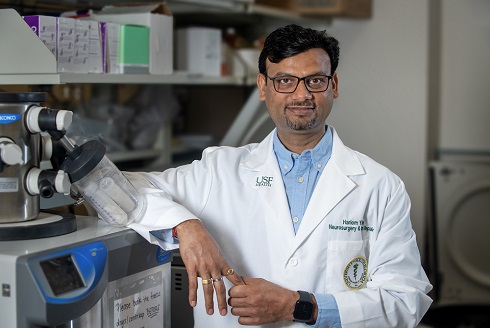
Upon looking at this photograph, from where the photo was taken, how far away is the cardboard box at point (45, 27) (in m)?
1.80

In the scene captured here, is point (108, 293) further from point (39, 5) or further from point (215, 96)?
point (215, 96)

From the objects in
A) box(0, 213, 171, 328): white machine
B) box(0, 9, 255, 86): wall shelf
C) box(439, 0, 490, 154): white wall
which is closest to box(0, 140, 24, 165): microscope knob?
box(0, 213, 171, 328): white machine

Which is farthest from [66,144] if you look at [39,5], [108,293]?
[39,5]

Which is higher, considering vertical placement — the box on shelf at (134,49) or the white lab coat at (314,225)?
the box on shelf at (134,49)

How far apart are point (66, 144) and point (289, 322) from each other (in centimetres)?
63

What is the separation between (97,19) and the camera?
7.14 feet

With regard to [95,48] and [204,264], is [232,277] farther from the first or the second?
[95,48]

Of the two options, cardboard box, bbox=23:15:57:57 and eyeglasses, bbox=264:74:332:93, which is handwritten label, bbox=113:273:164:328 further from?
cardboard box, bbox=23:15:57:57

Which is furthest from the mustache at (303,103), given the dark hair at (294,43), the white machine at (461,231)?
the white machine at (461,231)

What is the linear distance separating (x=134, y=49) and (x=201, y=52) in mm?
706

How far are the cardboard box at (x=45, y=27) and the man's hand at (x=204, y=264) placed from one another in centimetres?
69

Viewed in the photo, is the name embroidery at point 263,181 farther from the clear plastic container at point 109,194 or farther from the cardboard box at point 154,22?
the cardboard box at point 154,22

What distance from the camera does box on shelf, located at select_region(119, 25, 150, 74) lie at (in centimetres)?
219

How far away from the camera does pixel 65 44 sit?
6.25 ft
